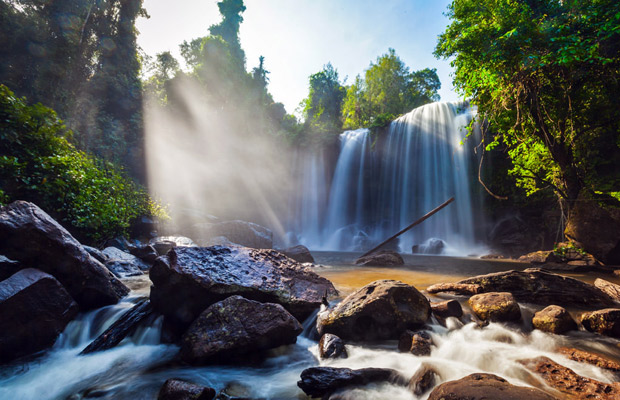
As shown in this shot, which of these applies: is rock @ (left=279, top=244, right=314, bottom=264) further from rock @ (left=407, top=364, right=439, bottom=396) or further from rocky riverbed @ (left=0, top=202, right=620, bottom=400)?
rock @ (left=407, top=364, right=439, bottom=396)

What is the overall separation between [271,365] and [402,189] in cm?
2004

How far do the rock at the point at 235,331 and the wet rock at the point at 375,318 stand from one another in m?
0.57

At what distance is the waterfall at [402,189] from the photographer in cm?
1764

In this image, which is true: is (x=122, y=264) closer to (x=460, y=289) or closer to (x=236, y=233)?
(x=236, y=233)

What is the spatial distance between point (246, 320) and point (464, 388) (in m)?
2.28

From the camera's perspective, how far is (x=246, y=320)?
3.03 m

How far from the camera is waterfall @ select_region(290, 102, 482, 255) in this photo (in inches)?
695

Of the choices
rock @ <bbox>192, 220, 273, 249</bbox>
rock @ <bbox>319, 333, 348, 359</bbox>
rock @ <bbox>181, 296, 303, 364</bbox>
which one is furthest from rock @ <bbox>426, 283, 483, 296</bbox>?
rock @ <bbox>192, 220, 273, 249</bbox>

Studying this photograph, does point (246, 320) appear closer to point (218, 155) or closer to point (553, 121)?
point (553, 121)

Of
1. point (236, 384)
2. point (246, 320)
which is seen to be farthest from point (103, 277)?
point (236, 384)

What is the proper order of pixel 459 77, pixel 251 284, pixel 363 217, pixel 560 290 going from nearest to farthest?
pixel 251 284
pixel 560 290
pixel 459 77
pixel 363 217

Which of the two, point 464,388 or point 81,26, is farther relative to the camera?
point 81,26

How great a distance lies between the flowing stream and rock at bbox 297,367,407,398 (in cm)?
8

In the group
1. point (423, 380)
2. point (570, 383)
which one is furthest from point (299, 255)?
point (570, 383)
